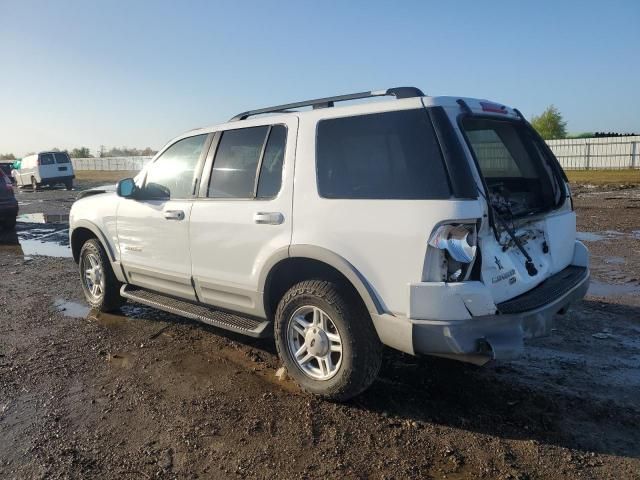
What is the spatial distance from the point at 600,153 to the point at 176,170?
3477 cm

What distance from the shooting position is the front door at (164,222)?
472 centimetres

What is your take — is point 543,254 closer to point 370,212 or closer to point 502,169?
point 502,169

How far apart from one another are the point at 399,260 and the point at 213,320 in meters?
1.91

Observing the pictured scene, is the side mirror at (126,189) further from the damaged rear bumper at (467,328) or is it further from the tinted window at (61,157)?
the tinted window at (61,157)

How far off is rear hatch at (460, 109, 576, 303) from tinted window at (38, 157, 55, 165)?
96.2 ft

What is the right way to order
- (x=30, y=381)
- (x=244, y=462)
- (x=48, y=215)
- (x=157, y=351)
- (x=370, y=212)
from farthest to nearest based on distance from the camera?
(x=48, y=215) → (x=157, y=351) → (x=30, y=381) → (x=370, y=212) → (x=244, y=462)

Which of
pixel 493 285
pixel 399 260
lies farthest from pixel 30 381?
pixel 493 285

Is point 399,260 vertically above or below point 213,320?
above

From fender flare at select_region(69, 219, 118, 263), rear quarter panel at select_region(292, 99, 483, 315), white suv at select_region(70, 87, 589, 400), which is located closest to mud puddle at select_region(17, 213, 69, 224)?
fender flare at select_region(69, 219, 118, 263)

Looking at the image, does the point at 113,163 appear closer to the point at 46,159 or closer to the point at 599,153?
the point at 46,159

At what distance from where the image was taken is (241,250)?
413 centimetres

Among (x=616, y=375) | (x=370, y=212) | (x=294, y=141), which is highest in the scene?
(x=294, y=141)

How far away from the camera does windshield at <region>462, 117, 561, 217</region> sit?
4.16 metres

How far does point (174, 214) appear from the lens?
4.72 metres
